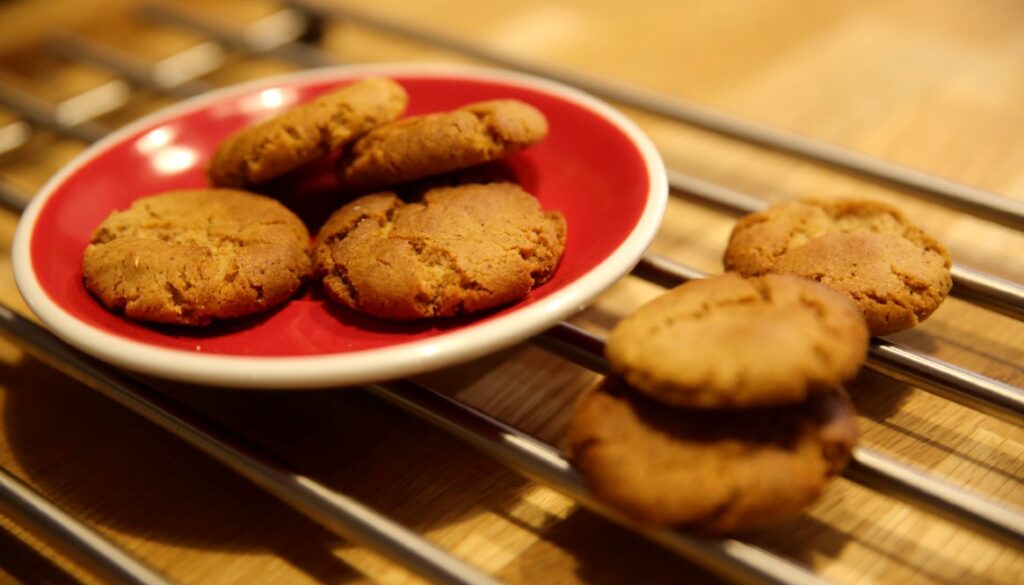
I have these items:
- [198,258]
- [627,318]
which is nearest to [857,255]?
[627,318]

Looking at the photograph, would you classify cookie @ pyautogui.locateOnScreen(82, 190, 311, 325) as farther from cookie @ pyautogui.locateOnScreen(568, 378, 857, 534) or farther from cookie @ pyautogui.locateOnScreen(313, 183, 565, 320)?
cookie @ pyautogui.locateOnScreen(568, 378, 857, 534)

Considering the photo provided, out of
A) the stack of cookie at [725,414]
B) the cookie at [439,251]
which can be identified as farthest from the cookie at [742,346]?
the cookie at [439,251]

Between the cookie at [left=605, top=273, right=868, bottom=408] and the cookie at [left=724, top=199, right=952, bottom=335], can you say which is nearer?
the cookie at [left=605, top=273, right=868, bottom=408]

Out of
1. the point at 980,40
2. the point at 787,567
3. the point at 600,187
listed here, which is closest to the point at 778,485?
the point at 787,567

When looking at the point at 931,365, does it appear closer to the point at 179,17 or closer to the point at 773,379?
the point at 773,379

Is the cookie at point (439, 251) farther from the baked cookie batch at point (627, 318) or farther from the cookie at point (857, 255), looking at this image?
the cookie at point (857, 255)

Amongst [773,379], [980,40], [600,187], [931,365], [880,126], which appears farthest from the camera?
[980,40]

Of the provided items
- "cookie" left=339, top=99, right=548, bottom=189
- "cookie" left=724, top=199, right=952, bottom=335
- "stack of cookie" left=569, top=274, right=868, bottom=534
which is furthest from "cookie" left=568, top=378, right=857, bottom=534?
"cookie" left=339, top=99, right=548, bottom=189
